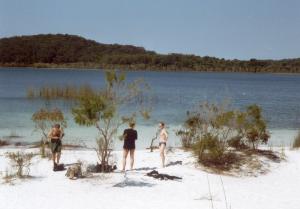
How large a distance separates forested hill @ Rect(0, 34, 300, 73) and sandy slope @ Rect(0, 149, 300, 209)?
→ 127m

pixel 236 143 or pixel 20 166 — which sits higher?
pixel 236 143

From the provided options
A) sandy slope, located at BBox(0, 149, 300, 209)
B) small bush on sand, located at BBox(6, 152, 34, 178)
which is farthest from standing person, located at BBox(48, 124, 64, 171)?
small bush on sand, located at BBox(6, 152, 34, 178)

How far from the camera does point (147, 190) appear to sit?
12023mm

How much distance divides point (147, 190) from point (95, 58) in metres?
166

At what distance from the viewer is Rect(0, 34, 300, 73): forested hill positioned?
152750 mm

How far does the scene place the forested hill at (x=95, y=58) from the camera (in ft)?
501

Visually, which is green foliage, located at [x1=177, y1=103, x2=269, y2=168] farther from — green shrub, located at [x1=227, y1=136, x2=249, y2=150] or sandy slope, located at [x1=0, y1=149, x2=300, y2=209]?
sandy slope, located at [x1=0, y1=149, x2=300, y2=209]

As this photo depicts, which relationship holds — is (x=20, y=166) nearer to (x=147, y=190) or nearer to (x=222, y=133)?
(x=147, y=190)

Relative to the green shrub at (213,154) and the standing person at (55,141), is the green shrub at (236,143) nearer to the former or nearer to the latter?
the green shrub at (213,154)

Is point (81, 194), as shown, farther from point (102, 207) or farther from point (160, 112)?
point (160, 112)

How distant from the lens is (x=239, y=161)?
49.7ft

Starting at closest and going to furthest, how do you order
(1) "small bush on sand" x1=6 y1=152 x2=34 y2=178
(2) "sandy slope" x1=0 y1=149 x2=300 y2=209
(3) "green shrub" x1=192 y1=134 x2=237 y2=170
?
Answer: (2) "sandy slope" x1=0 y1=149 x2=300 y2=209
(1) "small bush on sand" x1=6 y1=152 x2=34 y2=178
(3) "green shrub" x1=192 y1=134 x2=237 y2=170

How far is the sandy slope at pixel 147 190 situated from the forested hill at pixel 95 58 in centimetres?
12671

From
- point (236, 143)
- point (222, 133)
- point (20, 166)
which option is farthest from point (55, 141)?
point (236, 143)
